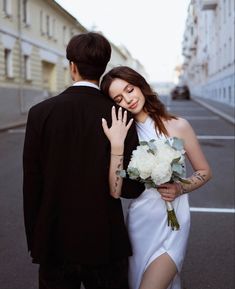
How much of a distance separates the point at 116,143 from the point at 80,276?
0.66 meters

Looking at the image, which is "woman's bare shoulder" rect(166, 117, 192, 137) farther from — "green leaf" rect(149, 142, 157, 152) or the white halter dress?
"green leaf" rect(149, 142, 157, 152)

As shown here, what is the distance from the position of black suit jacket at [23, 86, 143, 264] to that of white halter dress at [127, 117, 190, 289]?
0.21 m

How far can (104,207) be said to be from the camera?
83.1 inches

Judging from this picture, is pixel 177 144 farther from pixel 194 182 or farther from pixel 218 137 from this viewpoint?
pixel 218 137

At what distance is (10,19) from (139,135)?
23.8 metres

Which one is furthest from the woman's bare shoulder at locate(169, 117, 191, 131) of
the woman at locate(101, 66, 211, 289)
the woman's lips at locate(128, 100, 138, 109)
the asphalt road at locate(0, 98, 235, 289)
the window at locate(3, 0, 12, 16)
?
the window at locate(3, 0, 12, 16)

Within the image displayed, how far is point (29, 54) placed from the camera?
28.0 metres

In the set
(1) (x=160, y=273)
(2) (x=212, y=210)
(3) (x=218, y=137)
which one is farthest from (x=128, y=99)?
(3) (x=218, y=137)

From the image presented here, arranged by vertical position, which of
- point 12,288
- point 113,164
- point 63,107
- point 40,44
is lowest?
point 12,288

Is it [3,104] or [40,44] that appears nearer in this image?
[3,104]

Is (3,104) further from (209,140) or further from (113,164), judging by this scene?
(113,164)

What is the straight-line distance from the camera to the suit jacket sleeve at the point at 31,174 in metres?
2.11

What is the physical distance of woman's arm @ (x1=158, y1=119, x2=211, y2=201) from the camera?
7.48 ft

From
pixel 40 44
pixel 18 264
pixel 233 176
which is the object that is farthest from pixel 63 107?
pixel 40 44
